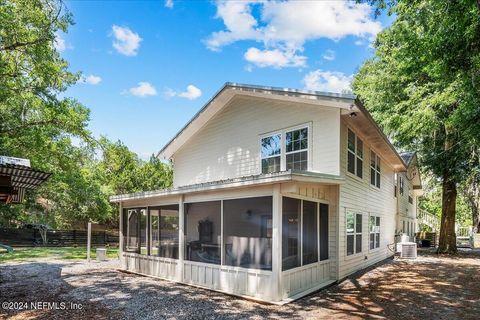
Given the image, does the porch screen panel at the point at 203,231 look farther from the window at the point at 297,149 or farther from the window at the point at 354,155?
the window at the point at 354,155

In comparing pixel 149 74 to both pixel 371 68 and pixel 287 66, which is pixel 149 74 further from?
pixel 371 68

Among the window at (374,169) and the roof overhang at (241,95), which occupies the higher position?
the roof overhang at (241,95)

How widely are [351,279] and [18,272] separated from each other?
11.0m

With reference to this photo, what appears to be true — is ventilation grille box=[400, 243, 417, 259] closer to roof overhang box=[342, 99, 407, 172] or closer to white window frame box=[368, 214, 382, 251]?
white window frame box=[368, 214, 382, 251]

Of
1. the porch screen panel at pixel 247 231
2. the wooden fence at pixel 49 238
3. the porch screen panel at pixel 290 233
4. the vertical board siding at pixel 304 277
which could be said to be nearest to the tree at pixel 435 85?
the porch screen panel at pixel 290 233

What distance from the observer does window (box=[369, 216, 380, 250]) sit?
13555 millimetres

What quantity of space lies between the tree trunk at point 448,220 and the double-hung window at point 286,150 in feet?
42.5

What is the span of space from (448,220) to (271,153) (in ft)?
46.2

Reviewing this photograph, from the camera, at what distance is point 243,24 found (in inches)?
544

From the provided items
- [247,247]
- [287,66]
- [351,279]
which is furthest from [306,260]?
[287,66]

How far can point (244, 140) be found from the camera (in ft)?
39.1

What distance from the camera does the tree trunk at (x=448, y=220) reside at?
62.0ft

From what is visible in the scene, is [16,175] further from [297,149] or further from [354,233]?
[354,233]

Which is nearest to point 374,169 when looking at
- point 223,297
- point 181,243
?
point 181,243
